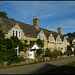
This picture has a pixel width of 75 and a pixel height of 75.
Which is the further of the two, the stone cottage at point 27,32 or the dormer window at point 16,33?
the dormer window at point 16,33

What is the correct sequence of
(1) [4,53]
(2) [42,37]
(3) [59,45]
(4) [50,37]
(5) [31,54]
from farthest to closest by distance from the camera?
(3) [59,45], (4) [50,37], (2) [42,37], (5) [31,54], (1) [4,53]

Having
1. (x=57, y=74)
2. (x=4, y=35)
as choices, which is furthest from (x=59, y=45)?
(x=57, y=74)

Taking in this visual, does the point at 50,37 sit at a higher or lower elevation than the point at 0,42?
higher

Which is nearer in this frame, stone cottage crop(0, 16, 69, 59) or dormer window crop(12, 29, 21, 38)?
stone cottage crop(0, 16, 69, 59)

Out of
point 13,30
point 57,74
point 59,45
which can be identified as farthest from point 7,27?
point 59,45

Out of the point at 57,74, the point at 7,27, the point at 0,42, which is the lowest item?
the point at 57,74

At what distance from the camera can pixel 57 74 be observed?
948 cm

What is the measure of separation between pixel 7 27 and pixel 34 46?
21.8 ft

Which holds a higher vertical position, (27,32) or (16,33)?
(27,32)

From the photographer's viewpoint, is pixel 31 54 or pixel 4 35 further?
pixel 31 54

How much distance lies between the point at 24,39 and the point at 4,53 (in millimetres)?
7053

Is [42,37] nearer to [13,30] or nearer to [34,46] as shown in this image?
[34,46]

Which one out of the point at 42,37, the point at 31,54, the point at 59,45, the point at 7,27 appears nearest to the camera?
the point at 7,27

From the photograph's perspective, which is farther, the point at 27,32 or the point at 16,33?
the point at 27,32
